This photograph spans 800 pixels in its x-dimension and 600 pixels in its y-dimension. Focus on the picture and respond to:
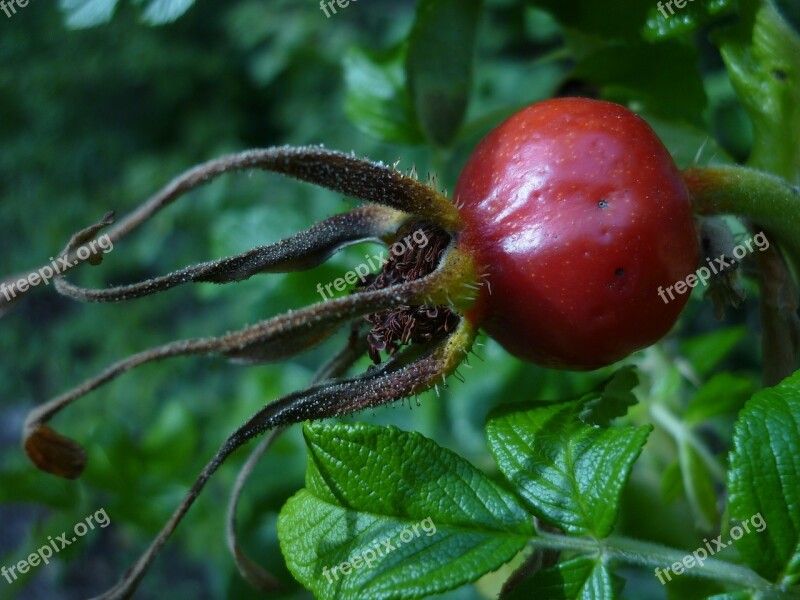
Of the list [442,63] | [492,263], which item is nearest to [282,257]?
[492,263]

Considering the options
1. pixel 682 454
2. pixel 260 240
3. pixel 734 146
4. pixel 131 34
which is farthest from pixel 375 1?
pixel 682 454

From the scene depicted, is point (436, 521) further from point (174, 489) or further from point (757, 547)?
point (174, 489)

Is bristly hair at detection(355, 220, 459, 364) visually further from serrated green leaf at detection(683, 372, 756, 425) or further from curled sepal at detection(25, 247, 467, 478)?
serrated green leaf at detection(683, 372, 756, 425)

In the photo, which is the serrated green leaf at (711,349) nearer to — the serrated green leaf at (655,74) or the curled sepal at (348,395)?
the serrated green leaf at (655,74)

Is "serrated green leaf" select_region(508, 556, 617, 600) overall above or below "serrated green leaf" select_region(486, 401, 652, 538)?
below

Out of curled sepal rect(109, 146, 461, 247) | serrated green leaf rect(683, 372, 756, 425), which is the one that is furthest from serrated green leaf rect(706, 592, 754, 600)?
serrated green leaf rect(683, 372, 756, 425)

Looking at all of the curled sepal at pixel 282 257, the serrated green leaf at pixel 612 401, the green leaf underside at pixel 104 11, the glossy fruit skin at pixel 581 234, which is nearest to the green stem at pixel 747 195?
the glossy fruit skin at pixel 581 234

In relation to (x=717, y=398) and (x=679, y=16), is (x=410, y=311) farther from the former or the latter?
(x=717, y=398)
